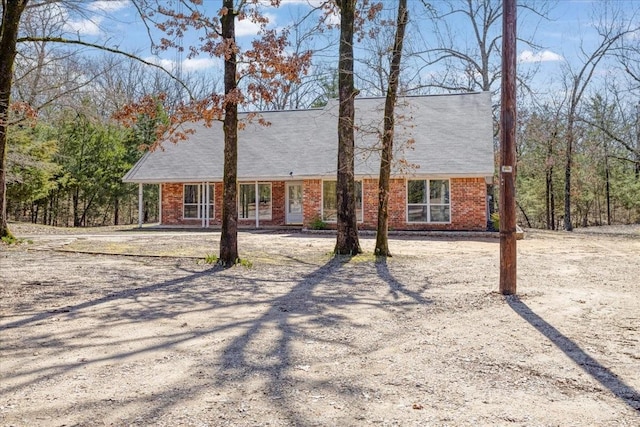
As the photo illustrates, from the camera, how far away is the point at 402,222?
20.2m

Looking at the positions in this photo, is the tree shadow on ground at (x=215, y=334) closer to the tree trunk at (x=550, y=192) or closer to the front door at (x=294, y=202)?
the front door at (x=294, y=202)

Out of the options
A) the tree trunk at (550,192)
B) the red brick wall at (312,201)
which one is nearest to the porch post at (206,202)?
the red brick wall at (312,201)

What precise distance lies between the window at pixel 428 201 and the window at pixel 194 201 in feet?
30.0

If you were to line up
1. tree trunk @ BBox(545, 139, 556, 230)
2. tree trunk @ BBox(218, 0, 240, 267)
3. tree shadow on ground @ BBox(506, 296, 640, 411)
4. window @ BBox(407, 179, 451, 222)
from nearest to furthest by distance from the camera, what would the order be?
tree shadow on ground @ BBox(506, 296, 640, 411)
tree trunk @ BBox(218, 0, 240, 267)
window @ BBox(407, 179, 451, 222)
tree trunk @ BBox(545, 139, 556, 230)

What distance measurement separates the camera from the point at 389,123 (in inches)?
474

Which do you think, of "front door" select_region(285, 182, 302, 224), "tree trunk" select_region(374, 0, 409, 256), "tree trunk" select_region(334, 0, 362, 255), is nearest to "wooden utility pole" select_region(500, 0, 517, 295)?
"tree trunk" select_region(374, 0, 409, 256)

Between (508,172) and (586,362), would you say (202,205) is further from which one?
(586,362)

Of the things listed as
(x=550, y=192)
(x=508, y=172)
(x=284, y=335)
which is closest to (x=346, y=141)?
(x=508, y=172)

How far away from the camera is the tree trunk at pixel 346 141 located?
A: 1235cm

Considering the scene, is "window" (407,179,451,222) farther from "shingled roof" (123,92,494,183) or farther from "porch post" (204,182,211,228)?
"porch post" (204,182,211,228)

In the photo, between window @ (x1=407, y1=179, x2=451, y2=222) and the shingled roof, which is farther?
the shingled roof

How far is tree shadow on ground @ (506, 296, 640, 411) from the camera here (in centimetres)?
350

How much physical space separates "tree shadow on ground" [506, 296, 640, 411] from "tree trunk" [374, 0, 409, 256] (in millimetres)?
6069

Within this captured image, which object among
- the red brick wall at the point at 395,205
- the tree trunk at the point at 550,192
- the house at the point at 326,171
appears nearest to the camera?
the red brick wall at the point at 395,205
